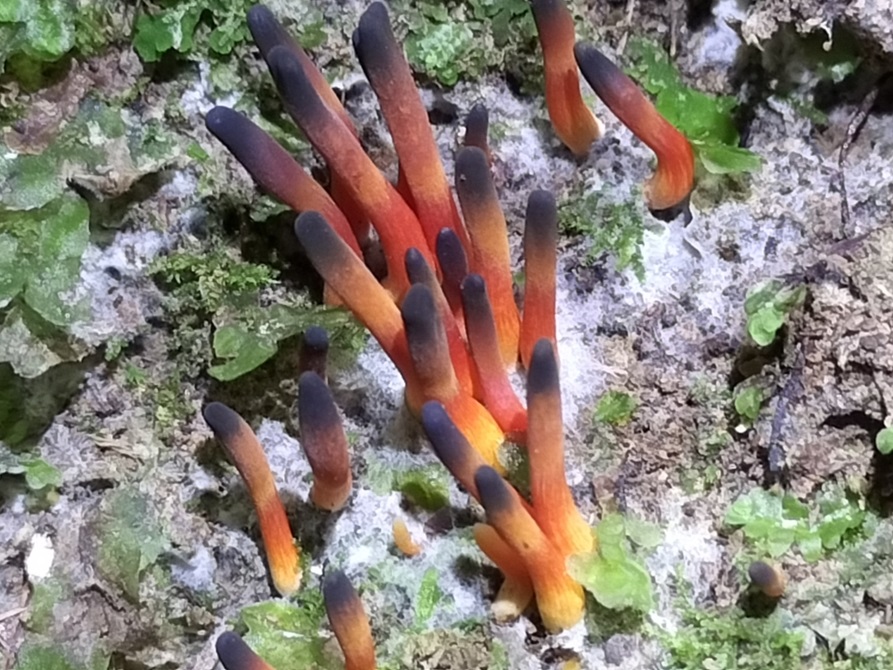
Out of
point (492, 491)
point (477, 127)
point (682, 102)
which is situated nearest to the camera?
point (492, 491)

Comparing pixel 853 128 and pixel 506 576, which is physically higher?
pixel 853 128

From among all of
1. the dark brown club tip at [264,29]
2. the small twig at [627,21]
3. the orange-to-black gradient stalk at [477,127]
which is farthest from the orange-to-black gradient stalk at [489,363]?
the small twig at [627,21]

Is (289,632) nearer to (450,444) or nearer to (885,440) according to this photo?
(450,444)

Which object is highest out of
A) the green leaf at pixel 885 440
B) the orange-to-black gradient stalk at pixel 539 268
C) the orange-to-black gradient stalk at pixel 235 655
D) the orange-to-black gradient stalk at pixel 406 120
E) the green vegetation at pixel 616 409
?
the orange-to-black gradient stalk at pixel 406 120

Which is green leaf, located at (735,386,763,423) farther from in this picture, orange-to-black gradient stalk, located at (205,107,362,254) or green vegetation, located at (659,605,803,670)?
orange-to-black gradient stalk, located at (205,107,362,254)

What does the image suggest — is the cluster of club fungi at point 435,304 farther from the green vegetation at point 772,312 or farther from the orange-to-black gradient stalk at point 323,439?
the green vegetation at point 772,312

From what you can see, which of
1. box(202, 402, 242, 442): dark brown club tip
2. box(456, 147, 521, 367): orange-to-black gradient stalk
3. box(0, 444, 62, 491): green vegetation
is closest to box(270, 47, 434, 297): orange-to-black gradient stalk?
box(456, 147, 521, 367): orange-to-black gradient stalk

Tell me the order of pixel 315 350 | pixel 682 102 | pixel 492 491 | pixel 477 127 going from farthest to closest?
pixel 682 102
pixel 477 127
pixel 315 350
pixel 492 491

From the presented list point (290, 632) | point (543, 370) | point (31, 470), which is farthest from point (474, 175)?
point (31, 470)
